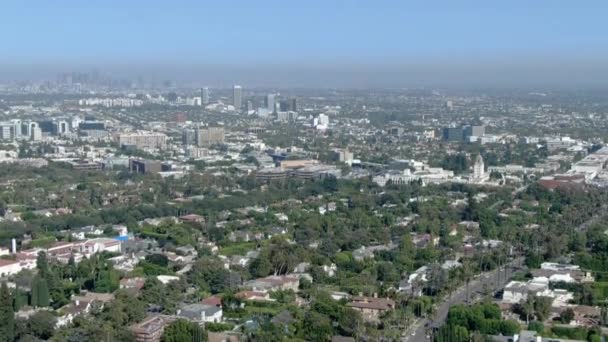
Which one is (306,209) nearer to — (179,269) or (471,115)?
(179,269)

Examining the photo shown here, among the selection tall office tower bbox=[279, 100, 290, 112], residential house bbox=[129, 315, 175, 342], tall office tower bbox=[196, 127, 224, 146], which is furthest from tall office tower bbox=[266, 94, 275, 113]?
residential house bbox=[129, 315, 175, 342]

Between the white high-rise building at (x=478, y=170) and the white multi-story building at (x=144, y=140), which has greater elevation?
the white high-rise building at (x=478, y=170)

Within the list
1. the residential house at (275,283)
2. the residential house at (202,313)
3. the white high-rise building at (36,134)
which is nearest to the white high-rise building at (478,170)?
the residential house at (275,283)

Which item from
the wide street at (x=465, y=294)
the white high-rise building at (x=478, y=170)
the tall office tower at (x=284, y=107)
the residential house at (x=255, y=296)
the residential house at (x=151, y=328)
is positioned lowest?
the tall office tower at (x=284, y=107)

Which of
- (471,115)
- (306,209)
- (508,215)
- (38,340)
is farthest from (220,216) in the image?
(471,115)

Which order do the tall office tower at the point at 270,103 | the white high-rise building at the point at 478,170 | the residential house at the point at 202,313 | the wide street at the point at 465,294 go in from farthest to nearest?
the tall office tower at the point at 270,103, the white high-rise building at the point at 478,170, the residential house at the point at 202,313, the wide street at the point at 465,294

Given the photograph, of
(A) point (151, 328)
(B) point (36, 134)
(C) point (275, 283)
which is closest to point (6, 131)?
(B) point (36, 134)

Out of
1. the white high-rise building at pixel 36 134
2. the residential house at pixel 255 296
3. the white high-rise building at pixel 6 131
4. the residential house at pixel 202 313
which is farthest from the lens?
the white high-rise building at pixel 6 131

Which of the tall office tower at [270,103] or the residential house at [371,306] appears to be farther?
the tall office tower at [270,103]

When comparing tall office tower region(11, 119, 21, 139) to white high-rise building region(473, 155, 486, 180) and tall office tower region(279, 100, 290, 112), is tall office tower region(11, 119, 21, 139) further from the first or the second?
white high-rise building region(473, 155, 486, 180)

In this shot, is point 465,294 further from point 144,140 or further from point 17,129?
point 17,129

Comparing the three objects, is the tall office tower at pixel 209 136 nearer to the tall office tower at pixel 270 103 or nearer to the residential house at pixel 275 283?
the tall office tower at pixel 270 103
